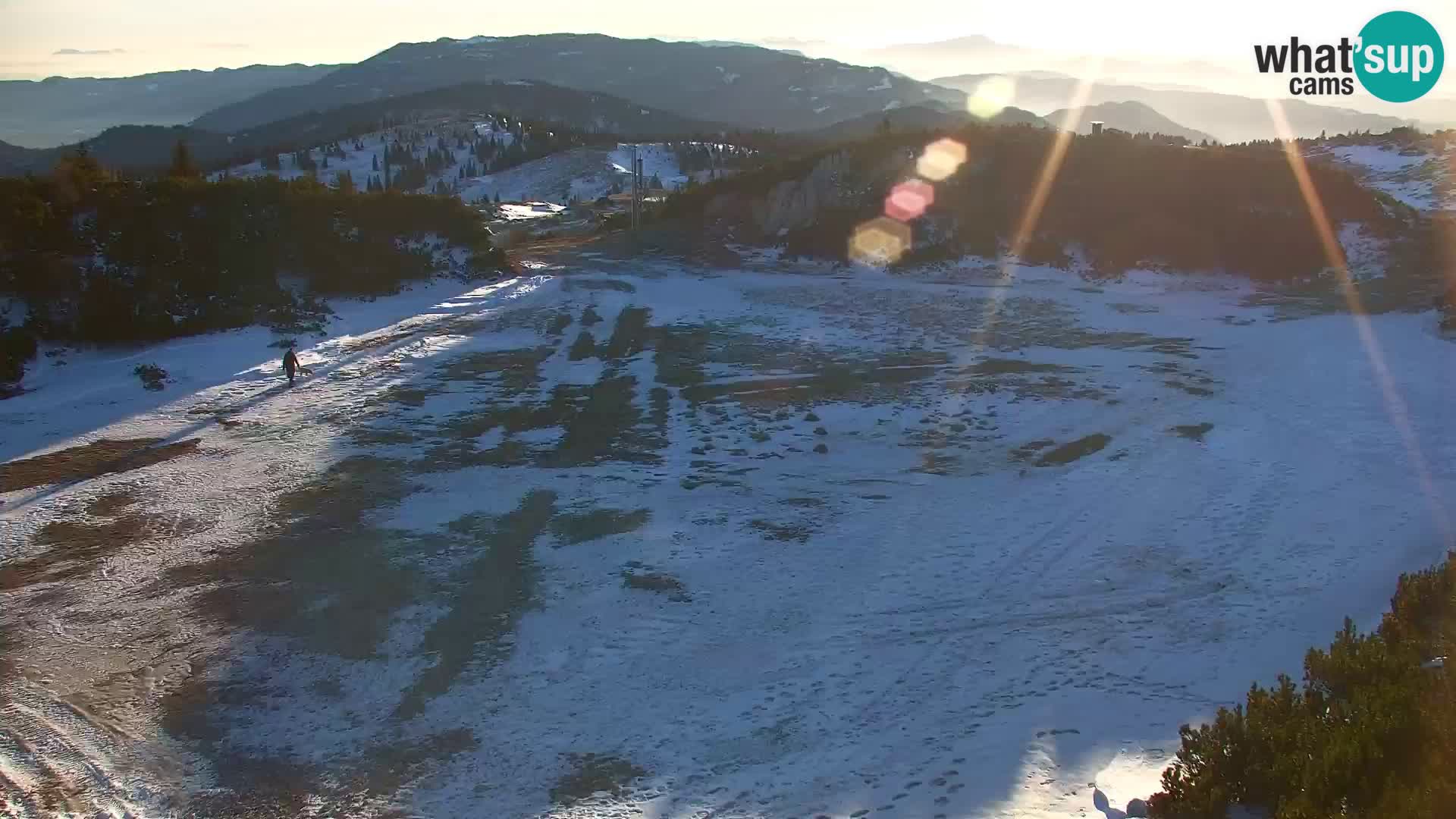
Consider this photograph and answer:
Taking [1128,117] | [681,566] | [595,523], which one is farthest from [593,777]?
A: [1128,117]

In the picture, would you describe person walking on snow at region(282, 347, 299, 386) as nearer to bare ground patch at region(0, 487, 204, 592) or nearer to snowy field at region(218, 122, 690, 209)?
bare ground patch at region(0, 487, 204, 592)

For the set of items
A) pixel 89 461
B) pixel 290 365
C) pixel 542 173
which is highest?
pixel 542 173

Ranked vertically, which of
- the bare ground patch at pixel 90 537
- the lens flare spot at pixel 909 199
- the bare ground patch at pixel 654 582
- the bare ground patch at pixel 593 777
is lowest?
the bare ground patch at pixel 593 777

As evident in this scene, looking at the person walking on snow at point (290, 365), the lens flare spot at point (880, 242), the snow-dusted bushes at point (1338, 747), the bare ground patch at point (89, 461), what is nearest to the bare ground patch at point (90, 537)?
the bare ground patch at point (89, 461)

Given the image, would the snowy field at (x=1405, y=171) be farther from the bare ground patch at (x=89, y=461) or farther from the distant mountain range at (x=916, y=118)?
the distant mountain range at (x=916, y=118)

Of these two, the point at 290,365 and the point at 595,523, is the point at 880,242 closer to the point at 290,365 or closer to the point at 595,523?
the point at 290,365

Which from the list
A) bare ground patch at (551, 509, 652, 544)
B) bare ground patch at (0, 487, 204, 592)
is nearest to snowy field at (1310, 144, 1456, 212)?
bare ground patch at (551, 509, 652, 544)

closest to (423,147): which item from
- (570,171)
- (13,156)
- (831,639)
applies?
(570,171)
